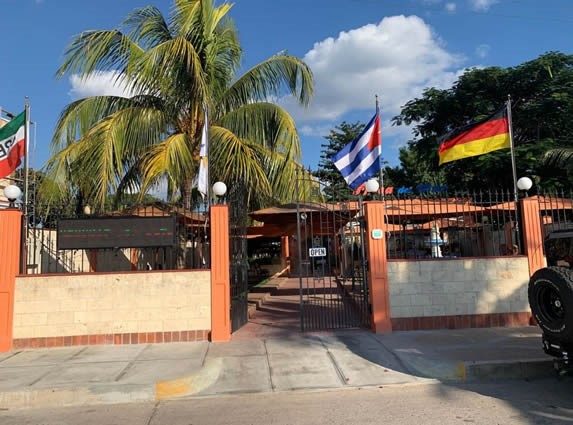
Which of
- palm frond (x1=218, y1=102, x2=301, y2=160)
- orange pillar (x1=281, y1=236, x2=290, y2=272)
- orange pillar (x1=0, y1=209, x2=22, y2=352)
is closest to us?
orange pillar (x1=0, y1=209, x2=22, y2=352)

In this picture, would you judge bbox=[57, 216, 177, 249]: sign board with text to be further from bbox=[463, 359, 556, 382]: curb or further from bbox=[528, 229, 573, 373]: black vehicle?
bbox=[528, 229, 573, 373]: black vehicle

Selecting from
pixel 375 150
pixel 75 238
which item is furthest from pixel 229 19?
pixel 75 238

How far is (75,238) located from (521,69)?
22.2 m

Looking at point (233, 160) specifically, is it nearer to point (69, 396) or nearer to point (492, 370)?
point (69, 396)

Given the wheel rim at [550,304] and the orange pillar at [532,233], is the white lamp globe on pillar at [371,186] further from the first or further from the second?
the wheel rim at [550,304]

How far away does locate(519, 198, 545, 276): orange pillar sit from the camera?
912 cm

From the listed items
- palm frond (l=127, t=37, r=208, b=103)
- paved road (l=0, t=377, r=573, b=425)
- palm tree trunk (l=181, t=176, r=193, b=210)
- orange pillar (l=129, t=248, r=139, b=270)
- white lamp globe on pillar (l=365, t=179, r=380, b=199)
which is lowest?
paved road (l=0, t=377, r=573, b=425)

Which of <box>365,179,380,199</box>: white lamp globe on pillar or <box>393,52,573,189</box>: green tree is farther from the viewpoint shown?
<box>393,52,573,189</box>: green tree

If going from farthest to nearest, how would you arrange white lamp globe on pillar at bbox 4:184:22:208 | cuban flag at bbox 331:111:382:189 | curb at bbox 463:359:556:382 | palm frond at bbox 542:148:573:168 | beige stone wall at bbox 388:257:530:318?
palm frond at bbox 542:148:573:168 < cuban flag at bbox 331:111:382:189 < beige stone wall at bbox 388:257:530:318 < white lamp globe on pillar at bbox 4:184:22:208 < curb at bbox 463:359:556:382

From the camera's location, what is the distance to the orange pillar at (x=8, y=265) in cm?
819

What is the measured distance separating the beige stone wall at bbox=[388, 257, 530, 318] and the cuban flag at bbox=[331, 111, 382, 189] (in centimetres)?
207

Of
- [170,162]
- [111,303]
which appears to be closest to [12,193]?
[111,303]

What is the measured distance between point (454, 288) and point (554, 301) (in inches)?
137

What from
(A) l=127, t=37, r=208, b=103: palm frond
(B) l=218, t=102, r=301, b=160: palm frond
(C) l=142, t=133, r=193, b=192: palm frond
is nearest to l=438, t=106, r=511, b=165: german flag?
(B) l=218, t=102, r=301, b=160: palm frond
